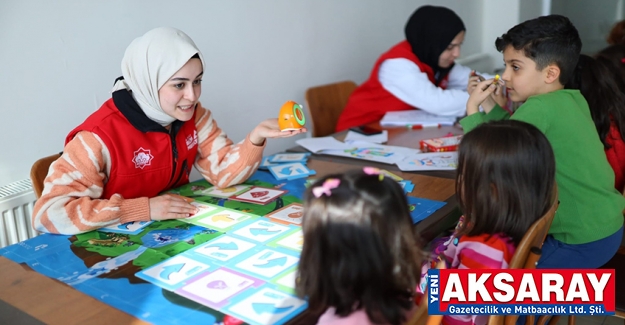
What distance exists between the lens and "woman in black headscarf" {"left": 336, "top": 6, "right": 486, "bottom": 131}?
111 inches

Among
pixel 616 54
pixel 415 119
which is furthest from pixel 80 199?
pixel 616 54

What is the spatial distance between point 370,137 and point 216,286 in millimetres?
1401

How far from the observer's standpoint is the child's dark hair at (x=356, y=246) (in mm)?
989

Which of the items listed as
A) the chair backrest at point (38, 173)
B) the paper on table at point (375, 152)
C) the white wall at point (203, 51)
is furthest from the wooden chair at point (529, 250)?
the white wall at point (203, 51)

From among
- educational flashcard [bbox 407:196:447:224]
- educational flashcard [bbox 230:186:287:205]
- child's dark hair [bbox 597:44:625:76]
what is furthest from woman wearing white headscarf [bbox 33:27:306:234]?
child's dark hair [bbox 597:44:625:76]

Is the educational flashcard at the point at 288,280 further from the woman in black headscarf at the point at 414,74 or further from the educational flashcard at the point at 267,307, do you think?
the woman in black headscarf at the point at 414,74

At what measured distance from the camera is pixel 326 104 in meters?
3.05

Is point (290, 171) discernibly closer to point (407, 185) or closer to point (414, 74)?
point (407, 185)

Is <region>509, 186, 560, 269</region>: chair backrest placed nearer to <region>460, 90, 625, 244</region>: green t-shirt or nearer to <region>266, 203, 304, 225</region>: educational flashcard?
<region>460, 90, 625, 244</region>: green t-shirt

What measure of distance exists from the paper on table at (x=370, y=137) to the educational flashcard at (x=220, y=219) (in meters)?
0.95

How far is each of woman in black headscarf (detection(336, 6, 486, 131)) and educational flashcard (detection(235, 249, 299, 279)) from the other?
5.43 ft

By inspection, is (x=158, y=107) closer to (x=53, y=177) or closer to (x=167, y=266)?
(x=53, y=177)

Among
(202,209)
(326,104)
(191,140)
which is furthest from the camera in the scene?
(326,104)

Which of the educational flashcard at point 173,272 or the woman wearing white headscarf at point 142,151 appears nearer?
the educational flashcard at point 173,272
